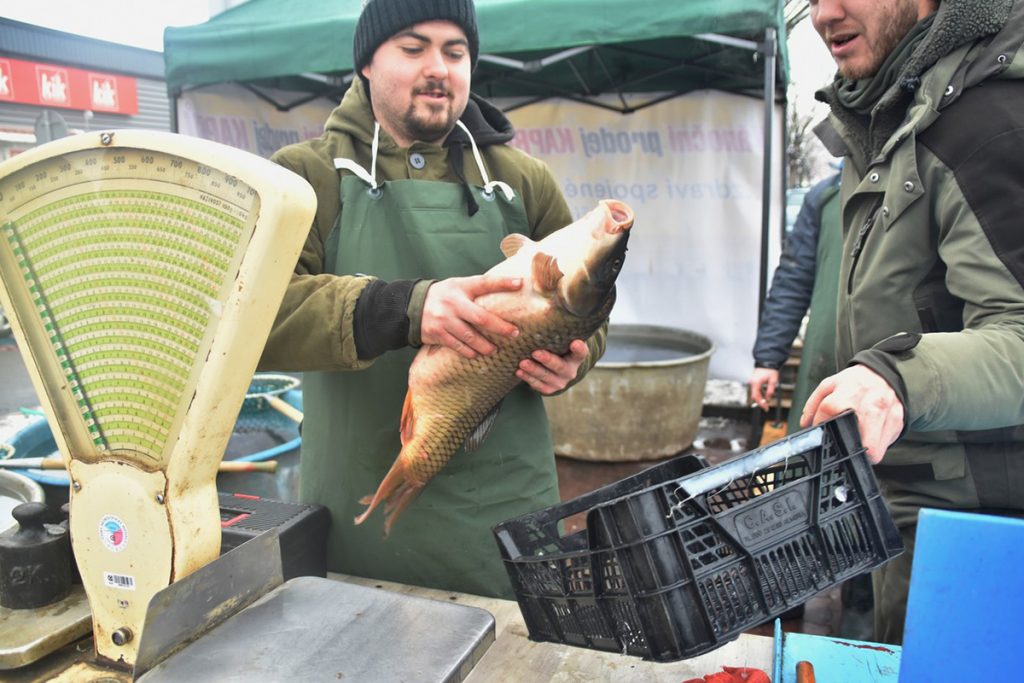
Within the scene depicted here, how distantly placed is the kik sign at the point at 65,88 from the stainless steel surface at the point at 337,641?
10847 mm

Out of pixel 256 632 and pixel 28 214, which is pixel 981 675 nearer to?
pixel 256 632

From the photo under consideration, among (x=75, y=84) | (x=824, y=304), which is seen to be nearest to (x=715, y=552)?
(x=824, y=304)

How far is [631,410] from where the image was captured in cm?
569

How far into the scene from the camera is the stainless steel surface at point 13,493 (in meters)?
1.57

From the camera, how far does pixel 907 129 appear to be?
1.64 metres

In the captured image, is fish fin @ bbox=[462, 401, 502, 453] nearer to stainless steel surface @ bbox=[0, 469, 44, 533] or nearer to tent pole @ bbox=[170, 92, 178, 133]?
stainless steel surface @ bbox=[0, 469, 44, 533]

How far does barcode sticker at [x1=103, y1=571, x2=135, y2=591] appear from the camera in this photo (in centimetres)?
114

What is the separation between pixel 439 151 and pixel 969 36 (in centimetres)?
127

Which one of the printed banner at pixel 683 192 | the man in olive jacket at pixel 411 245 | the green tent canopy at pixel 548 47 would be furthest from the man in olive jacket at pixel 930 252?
the printed banner at pixel 683 192

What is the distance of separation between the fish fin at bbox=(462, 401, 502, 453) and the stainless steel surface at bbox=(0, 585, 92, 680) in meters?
0.84

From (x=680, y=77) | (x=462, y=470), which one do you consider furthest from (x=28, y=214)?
(x=680, y=77)

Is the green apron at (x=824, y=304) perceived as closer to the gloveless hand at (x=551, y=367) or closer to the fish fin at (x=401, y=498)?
the gloveless hand at (x=551, y=367)

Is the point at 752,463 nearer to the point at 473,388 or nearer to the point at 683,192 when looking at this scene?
the point at 473,388

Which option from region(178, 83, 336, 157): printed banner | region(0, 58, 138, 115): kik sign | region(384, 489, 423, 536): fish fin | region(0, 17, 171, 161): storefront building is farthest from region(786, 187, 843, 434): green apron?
region(0, 58, 138, 115): kik sign
